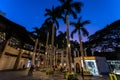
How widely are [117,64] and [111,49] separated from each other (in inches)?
1981

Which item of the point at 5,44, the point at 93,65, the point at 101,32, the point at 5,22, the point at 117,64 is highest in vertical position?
the point at 101,32

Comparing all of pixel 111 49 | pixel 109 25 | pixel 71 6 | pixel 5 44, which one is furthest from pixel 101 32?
pixel 5 44

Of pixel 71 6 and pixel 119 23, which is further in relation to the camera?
pixel 119 23

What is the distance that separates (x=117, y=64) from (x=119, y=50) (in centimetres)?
4712

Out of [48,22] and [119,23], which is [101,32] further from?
[48,22]

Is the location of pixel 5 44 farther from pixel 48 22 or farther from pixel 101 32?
pixel 101 32

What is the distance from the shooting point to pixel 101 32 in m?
56.9

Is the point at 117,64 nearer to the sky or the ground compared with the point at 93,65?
nearer to the ground

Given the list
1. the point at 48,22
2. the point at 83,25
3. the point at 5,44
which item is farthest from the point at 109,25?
the point at 5,44

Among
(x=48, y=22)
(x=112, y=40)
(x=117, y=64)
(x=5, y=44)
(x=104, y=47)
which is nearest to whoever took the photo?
(x=117, y=64)

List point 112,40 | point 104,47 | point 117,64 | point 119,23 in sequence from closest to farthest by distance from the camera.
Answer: point 117,64 < point 119,23 < point 112,40 < point 104,47

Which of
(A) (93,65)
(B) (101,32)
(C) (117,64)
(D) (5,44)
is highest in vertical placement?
(B) (101,32)

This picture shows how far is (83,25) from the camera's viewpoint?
1588 inches

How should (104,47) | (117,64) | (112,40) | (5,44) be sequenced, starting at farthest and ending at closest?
(104,47), (112,40), (5,44), (117,64)
